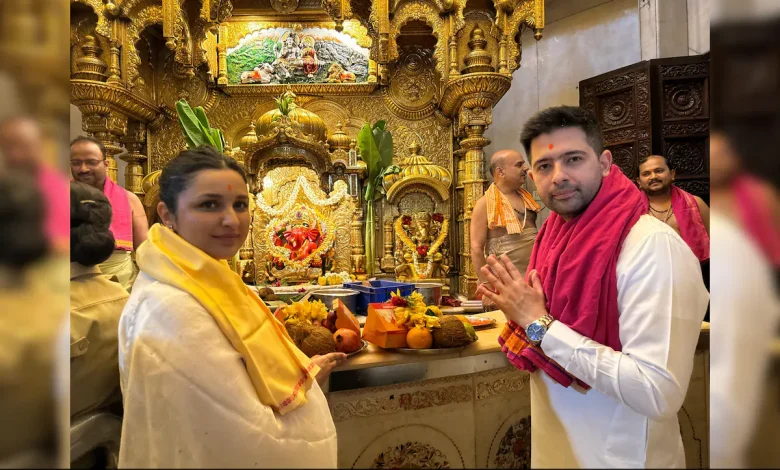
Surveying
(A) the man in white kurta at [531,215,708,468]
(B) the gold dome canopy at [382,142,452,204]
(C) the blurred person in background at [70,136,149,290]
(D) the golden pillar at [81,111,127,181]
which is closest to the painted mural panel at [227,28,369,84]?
(B) the gold dome canopy at [382,142,452,204]

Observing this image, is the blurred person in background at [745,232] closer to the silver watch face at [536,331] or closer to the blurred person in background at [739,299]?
the blurred person in background at [739,299]

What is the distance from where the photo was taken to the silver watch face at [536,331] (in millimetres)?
1146

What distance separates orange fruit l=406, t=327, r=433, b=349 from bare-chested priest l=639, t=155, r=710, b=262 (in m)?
2.69

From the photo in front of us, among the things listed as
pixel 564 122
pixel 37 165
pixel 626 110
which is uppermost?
pixel 626 110

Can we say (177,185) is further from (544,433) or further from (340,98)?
(340,98)

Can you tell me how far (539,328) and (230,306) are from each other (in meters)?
0.78

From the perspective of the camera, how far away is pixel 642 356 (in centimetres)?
98

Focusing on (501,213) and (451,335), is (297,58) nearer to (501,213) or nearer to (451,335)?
(501,213)

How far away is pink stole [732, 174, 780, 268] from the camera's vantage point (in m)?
0.36

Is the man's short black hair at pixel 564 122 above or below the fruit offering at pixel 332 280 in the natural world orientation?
above

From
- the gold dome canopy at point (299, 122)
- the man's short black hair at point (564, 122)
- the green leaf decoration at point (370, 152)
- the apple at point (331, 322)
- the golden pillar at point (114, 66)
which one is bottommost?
the apple at point (331, 322)

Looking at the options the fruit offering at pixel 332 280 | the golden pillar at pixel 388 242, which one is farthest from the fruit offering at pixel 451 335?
the golden pillar at pixel 388 242

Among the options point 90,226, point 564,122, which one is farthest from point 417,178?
point 90,226

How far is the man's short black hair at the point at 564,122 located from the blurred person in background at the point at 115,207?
5.66 feet
